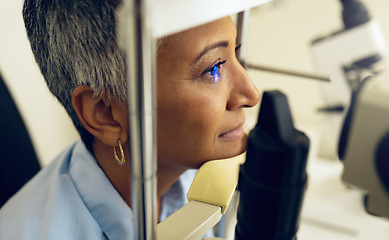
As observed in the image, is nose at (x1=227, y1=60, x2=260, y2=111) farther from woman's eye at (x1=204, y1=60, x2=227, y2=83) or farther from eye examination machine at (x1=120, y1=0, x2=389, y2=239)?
eye examination machine at (x1=120, y1=0, x2=389, y2=239)

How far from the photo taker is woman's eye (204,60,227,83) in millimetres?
544

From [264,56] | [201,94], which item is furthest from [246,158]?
[264,56]

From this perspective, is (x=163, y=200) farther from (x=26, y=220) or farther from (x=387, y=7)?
(x=387, y=7)

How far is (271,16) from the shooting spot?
5.25ft

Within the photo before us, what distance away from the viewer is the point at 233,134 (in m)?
0.59

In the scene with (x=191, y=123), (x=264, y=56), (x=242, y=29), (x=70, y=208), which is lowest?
(x=264, y=56)

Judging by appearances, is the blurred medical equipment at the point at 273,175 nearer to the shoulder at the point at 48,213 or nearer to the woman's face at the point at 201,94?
the woman's face at the point at 201,94

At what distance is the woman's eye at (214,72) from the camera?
544 millimetres

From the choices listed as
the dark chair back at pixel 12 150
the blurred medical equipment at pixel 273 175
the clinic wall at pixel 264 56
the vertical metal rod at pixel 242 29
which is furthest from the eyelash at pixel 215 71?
the clinic wall at pixel 264 56

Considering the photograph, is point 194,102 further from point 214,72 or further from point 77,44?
point 77,44

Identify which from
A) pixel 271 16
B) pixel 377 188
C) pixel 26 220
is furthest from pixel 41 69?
pixel 271 16

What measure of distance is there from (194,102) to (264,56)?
4.01 feet

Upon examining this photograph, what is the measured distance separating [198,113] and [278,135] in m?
→ 0.27

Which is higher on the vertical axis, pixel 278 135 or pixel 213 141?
pixel 278 135
